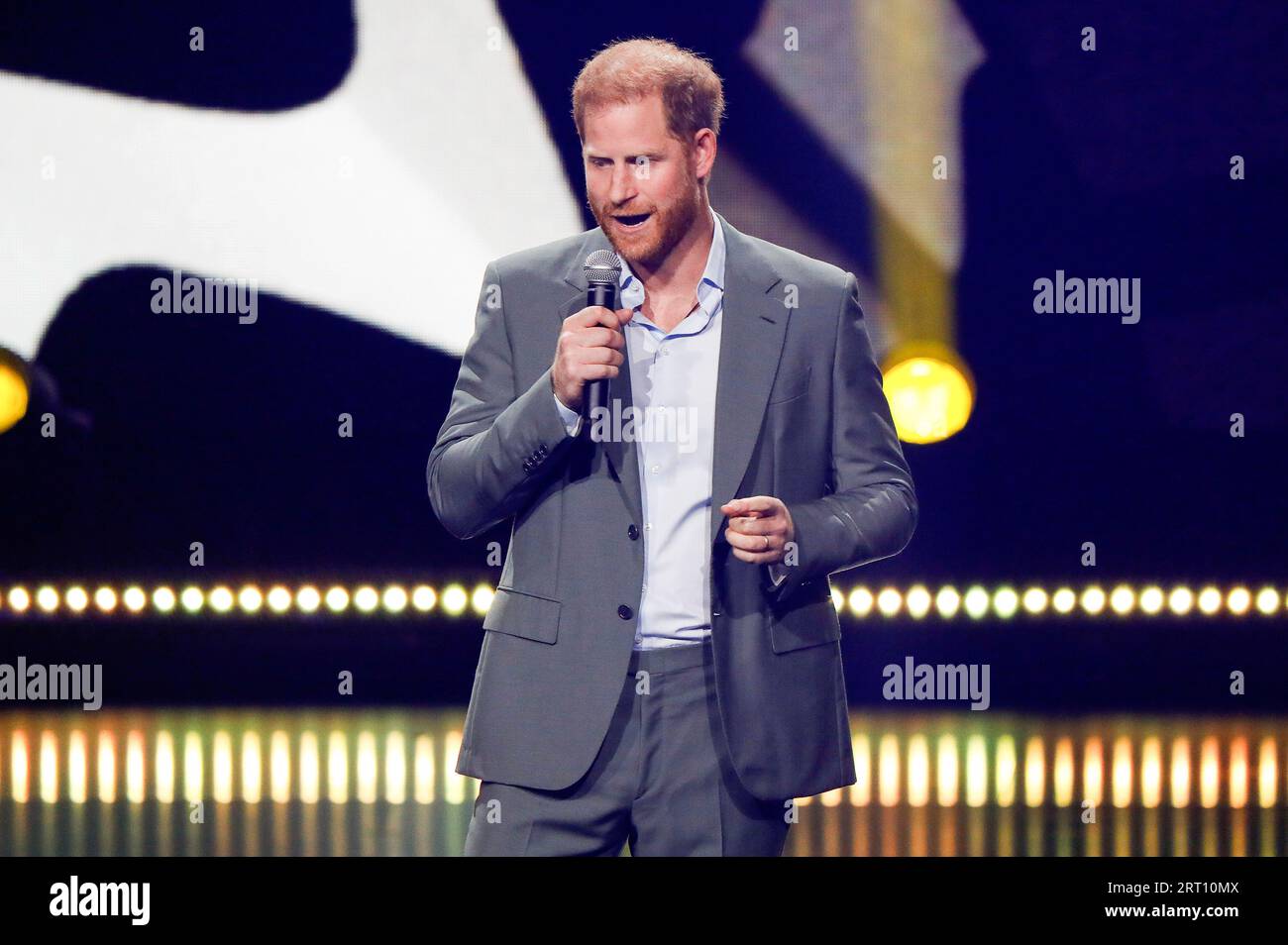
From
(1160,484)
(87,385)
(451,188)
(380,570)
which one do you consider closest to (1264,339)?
(1160,484)

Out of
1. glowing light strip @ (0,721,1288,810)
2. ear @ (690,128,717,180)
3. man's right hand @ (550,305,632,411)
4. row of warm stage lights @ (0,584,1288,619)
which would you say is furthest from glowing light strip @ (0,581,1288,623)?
man's right hand @ (550,305,632,411)

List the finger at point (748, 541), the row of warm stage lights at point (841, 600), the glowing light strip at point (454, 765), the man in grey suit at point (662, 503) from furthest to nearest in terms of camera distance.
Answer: the row of warm stage lights at point (841, 600) → the glowing light strip at point (454, 765) → the man in grey suit at point (662, 503) → the finger at point (748, 541)

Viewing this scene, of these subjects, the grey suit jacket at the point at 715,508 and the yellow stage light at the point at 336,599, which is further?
the yellow stage light at the point at 336,599

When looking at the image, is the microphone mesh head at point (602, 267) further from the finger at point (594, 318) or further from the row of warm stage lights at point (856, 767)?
the row of warm stage lights at point (856, 767)

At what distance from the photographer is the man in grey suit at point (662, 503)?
6.59ft

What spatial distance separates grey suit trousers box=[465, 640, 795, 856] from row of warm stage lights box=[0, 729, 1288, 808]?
1.81 metres

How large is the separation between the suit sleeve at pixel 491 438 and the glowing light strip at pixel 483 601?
273 cm

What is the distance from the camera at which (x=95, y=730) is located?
457 cm

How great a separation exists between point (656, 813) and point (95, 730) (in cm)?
308

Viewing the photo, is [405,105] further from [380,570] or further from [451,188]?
[380,570]

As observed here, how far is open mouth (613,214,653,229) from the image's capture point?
2113mm

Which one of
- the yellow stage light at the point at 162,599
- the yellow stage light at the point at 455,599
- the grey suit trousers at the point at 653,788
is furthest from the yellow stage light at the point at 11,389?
the grey suit trousers at the point at 653,788

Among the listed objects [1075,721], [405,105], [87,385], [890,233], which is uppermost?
[405,105]

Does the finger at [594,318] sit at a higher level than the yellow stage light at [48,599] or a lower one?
higher
